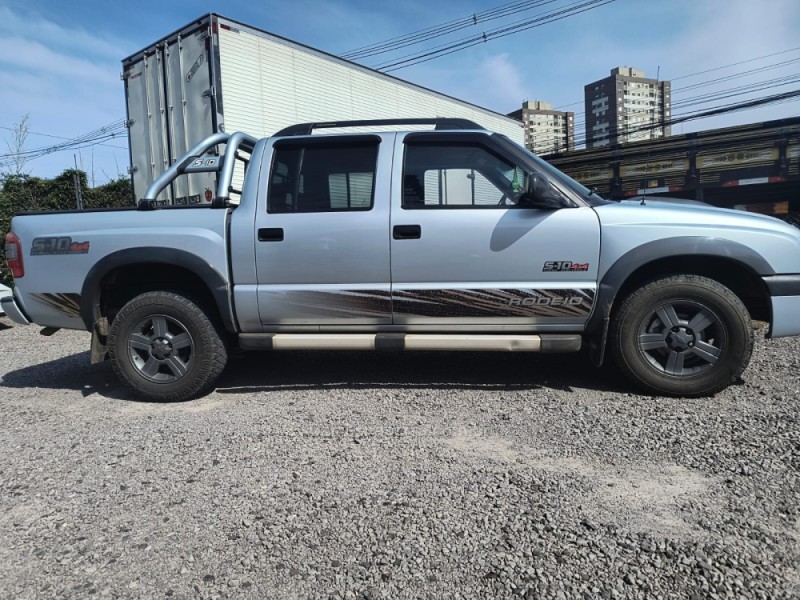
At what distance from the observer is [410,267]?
3.92 meters

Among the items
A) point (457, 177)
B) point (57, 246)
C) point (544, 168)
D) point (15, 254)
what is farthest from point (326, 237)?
point (15, 254)

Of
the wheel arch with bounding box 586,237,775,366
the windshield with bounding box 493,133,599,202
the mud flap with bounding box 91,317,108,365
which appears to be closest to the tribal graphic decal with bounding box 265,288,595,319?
the wheel arch with bounding box 586,237,775,366

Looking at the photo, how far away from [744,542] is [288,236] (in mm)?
3143

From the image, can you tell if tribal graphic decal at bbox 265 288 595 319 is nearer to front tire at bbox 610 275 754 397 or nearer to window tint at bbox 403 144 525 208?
front tire at bbox 610 275 754 397

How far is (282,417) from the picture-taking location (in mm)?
3770

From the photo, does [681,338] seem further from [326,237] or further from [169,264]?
[169,264]

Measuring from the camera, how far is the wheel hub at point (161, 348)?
4145mm

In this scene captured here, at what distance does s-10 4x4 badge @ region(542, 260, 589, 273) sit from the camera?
3803 millimetres

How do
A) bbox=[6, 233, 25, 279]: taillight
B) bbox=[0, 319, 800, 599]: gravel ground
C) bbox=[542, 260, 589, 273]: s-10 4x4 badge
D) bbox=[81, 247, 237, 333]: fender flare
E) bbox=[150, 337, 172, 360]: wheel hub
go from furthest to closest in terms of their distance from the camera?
1. bbox=[6, 233, 25, 279]: taillight
2. bbox=[150, 337, 172, 360]: wheel hub
3. bbox=[81, 247, 237, 333]: fender flare
4. bbox=[542, 260, 589, 273]: s-10 4x4 badge
5. bbox=[0, 319, 800, 599]: gravel ground

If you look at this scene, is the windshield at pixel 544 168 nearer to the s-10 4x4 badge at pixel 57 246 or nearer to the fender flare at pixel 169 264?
the fender flare at pixel 169 264

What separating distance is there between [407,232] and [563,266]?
1101mm

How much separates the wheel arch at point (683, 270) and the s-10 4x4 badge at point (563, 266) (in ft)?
0.53

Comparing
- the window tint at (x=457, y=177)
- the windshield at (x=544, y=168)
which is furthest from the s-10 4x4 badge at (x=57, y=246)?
the windshield at (x=544, y=168)

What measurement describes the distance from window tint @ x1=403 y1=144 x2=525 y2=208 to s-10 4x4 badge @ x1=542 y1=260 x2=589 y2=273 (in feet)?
1.63
